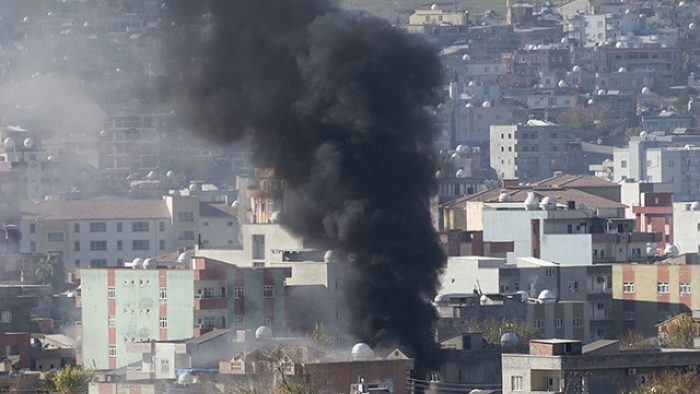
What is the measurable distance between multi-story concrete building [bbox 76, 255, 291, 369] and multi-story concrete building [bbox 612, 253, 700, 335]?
9.53 metres

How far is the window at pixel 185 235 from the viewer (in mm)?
108338

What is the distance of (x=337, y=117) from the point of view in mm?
67812

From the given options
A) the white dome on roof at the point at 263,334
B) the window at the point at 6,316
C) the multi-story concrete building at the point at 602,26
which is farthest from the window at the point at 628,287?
the multi-story concrete building at the point at 602,26

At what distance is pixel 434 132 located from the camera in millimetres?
70875

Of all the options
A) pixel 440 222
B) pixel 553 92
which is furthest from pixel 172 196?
pixel 553 92

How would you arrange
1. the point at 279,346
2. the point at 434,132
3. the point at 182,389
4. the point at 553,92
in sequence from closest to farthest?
the point at 182,389, the point at 279,346, the point at 434,132, the point at 553,92

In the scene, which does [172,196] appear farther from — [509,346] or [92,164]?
[509,346]

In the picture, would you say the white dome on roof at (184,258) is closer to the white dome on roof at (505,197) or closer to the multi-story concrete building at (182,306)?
the multi-story concrete building at (182,306)

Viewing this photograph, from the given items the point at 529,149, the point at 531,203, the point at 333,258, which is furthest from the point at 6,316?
the point at 529,149

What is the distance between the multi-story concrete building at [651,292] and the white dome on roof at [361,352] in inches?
753

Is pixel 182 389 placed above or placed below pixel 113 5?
below

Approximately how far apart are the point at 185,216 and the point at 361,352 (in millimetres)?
50260

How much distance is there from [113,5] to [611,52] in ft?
134

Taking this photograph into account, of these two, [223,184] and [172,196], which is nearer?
[172,196]
